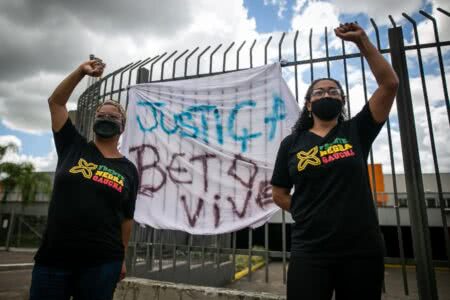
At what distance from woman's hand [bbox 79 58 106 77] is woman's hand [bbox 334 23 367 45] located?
63.6 inches

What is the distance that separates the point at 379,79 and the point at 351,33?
0.34m

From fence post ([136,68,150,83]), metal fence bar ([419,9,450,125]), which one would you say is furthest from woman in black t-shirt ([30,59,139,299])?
metal fence bar ([419,9,450,125])

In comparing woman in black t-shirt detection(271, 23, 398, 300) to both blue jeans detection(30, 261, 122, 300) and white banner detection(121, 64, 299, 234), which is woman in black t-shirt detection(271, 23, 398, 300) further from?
white banner detection(121, 64, 299, 234)

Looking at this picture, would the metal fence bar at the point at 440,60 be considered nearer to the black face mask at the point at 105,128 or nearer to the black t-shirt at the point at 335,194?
the black t-shirt at the point at 335,194

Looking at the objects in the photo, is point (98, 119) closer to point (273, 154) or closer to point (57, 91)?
point (57, 91)

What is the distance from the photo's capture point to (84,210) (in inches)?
73.4

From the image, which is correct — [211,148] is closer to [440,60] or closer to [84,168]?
[84,168]

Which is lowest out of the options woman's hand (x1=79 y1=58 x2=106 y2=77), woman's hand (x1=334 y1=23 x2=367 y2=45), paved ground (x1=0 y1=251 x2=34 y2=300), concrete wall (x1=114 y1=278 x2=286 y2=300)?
paved ground (x1=0 y1=251 x2=34 y2=300)

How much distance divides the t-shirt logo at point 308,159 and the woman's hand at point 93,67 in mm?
1496

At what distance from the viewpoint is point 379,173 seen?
22172 mm

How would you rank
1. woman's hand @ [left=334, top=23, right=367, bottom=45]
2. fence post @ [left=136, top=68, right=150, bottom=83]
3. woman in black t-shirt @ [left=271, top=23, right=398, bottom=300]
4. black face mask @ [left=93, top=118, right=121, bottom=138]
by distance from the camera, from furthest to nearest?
fence post @ [left=136, top=68, right=150, bottom=83] < black face mask @ [left=93, top=118, right=121, bottom=138] < woman's hand @ [left=334, top=23, right=367, bottom=45] < woman in black t-shirt @ [left=271, top=23, right=398, bottom=300]

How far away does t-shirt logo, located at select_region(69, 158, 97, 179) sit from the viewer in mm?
1955

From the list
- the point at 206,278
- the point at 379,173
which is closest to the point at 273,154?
the point at 206,278

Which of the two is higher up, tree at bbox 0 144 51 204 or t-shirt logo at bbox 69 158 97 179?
tree at bbox 0 144 51 204
